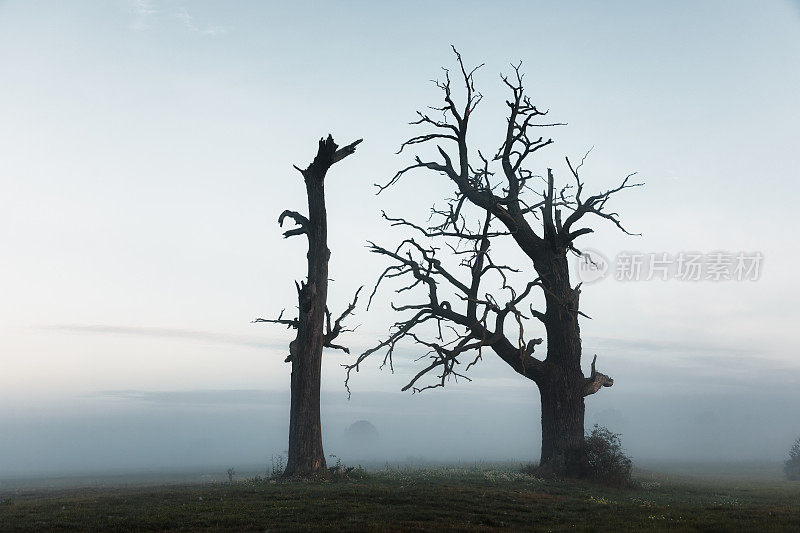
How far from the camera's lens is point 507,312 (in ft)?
101

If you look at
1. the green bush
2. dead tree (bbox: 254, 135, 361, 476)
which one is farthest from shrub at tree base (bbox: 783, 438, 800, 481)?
dead tree (bbox: 254, 135, 361, 476)

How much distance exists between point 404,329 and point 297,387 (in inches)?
260

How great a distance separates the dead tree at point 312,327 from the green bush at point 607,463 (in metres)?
12.2

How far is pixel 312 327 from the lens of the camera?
90.4 feet

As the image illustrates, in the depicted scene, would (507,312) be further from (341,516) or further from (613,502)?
(341,516)

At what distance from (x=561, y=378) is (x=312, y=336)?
40.9 feet

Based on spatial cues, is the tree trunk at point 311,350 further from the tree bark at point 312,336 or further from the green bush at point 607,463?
the green bush at point 607,463

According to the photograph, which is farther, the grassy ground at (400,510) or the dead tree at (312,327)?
the dead tree at (312,327)

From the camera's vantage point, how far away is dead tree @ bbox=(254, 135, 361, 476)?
26.5 m

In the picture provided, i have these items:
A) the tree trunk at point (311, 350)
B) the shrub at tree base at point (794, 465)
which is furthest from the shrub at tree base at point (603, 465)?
the shrub at tree base at point (794, 465)

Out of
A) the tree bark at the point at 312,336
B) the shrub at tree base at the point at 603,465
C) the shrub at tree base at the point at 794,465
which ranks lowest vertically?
the shrub at tree base at the point at 794,465

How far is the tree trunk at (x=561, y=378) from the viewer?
2914 cm

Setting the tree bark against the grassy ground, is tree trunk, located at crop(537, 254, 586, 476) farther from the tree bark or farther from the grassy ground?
the tree bark

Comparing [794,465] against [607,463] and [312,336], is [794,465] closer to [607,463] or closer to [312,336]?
[607,463]
